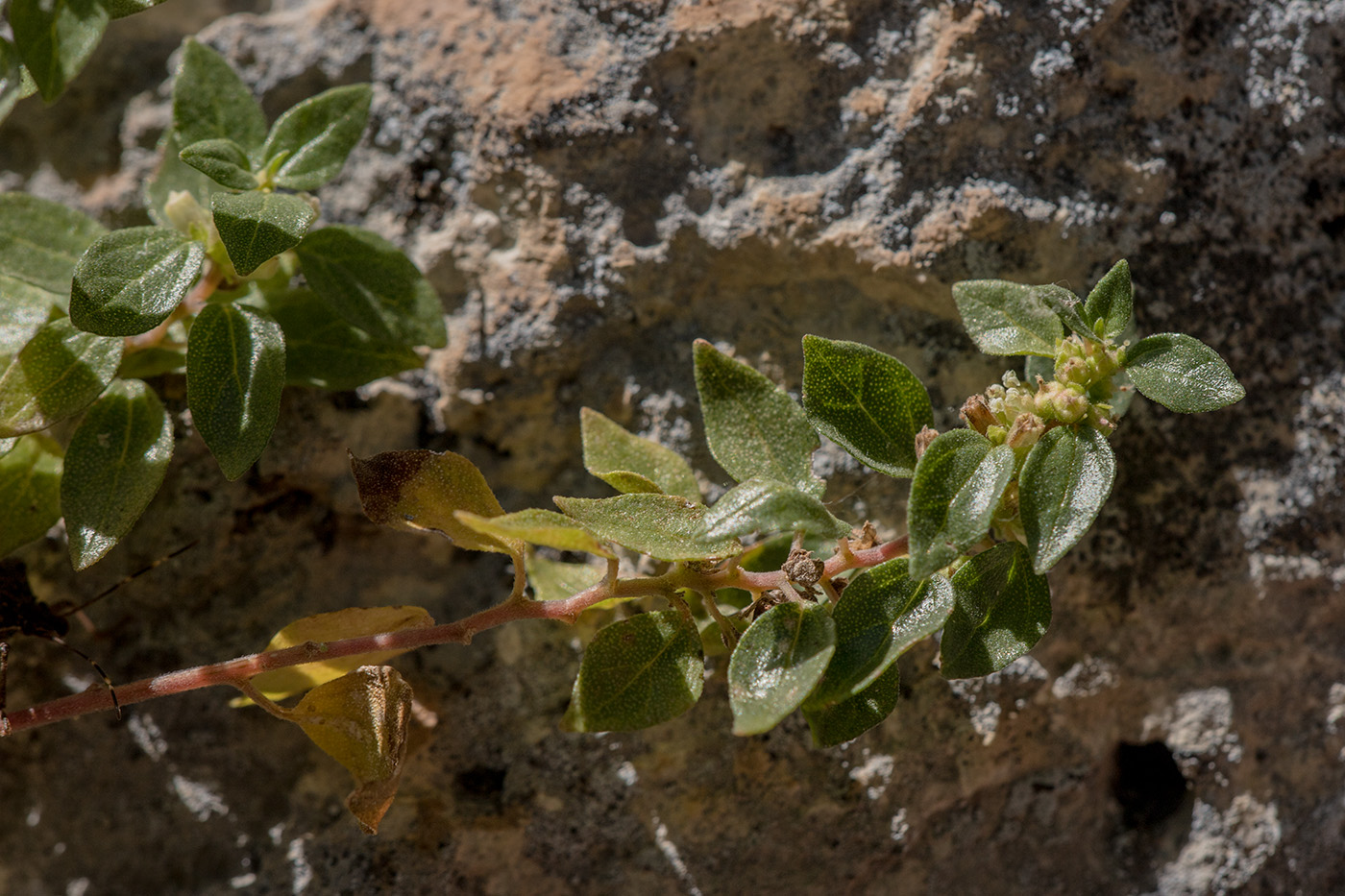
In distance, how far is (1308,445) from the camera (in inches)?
66.6

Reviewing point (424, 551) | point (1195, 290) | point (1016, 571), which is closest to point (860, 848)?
point (1016, 571)

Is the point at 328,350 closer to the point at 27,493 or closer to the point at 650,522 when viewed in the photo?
the point at 27,493

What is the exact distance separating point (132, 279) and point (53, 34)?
0.44 m

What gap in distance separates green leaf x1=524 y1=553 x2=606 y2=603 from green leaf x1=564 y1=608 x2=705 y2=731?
0.52ft

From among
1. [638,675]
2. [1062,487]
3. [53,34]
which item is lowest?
[638,675]

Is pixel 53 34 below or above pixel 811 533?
above

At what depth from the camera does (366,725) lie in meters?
1.42

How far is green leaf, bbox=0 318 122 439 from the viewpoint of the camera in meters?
1.45

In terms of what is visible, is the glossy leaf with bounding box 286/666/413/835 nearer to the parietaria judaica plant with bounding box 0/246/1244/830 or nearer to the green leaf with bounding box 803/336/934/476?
the parietaria judaica plant with bounding box 0/246/1244/830

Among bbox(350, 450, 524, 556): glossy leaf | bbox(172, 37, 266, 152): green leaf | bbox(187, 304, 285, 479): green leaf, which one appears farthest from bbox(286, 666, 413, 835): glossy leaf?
bbox(172, 37, 266, 152): green leaf

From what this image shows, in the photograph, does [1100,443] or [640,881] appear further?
[640,881]

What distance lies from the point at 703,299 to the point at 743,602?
0.52 m

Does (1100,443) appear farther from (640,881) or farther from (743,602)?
(640,881)

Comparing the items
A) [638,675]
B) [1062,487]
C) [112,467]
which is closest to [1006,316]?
[1062,487]
